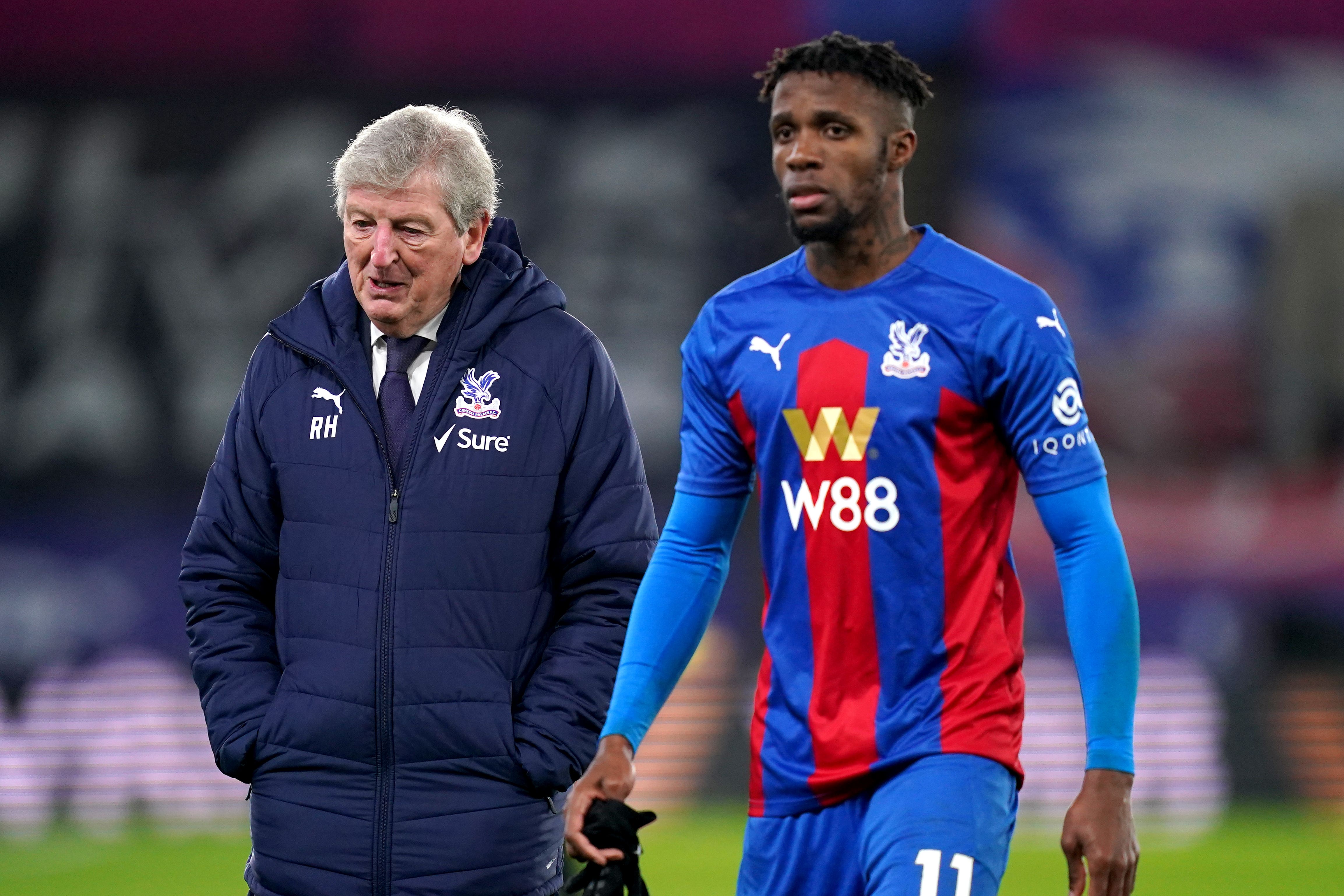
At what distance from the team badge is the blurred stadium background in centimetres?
843

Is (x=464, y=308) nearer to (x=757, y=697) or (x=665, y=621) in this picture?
(x=665, y=621)

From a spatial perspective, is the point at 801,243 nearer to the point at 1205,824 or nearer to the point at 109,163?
the point at 1205,824

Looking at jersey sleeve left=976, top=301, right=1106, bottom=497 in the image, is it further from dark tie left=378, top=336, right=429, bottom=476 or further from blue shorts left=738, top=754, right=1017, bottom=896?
dark tie left=378, top=336, right=429, bottom=476

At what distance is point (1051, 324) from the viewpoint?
328 cm

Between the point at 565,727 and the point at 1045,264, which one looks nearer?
the point at 565,727

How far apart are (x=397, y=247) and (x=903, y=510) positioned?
1.08 meters

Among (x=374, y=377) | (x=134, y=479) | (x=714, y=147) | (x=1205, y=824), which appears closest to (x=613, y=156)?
(x=714, y=147)

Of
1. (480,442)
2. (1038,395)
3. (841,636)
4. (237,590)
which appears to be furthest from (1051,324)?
(237,590)

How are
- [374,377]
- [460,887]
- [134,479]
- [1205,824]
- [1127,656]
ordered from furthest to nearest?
[134,479] → [1205,824] → [374,377] → [460,887] → [1127,656]

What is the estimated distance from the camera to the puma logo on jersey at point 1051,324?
A: 326cm

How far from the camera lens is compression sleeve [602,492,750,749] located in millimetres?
3381

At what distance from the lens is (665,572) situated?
11.4 feet

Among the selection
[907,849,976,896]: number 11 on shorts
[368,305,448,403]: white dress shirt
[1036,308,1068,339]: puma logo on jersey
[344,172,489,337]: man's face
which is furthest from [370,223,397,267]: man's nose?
[907,849,976,896]: number 11 on shorts

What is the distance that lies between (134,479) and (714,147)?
4.44 metres
